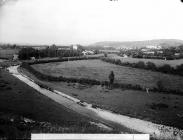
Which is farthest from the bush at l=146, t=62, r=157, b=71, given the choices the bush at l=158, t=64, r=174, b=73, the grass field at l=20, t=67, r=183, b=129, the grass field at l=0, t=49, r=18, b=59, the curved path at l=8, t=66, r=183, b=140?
the grass field at l=0, t=49, r=18, b=59

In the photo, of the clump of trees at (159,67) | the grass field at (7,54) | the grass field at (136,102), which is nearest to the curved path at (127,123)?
the grass field at (136,102)

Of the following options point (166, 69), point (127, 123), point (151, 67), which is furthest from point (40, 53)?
point (127, 123)

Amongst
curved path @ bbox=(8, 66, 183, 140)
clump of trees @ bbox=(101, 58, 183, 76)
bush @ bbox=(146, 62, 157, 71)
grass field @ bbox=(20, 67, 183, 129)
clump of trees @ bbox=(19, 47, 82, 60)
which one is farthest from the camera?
clump of trees @ bbox=(19, 47, 82, 60)

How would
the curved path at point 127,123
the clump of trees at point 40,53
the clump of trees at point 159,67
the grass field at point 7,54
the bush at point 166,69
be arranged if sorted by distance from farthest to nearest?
the grass field at point 7,54, the clump of trees at point 40,53, the bush at point 166,69, the clump of trees at point 159,67, the curved path at point 127,123

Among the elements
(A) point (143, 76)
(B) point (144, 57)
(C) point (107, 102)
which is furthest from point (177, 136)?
(B) point (144, 57)

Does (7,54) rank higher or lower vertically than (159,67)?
higher

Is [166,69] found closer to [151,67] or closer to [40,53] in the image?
[151,67]

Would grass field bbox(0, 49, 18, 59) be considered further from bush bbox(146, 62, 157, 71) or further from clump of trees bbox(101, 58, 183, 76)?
bush bbox(146, 62, 157, 71)

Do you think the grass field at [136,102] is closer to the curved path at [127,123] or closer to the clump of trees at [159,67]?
the curved path at [127,123]
